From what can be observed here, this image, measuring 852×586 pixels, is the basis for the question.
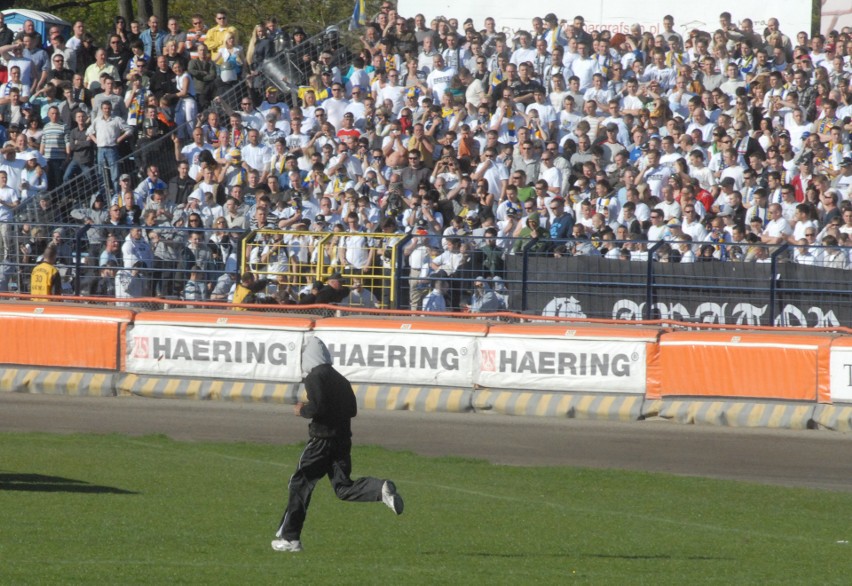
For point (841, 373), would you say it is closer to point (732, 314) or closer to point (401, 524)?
point (732, 314)

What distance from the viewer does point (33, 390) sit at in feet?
64.7

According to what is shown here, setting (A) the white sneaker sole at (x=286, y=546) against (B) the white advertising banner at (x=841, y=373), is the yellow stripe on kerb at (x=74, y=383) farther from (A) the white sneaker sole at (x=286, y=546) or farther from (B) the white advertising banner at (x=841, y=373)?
(A) the white sneaker sole at (x=286, y=546)

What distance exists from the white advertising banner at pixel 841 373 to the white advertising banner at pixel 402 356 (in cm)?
468

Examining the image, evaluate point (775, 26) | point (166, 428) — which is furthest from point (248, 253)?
point (775, 26)

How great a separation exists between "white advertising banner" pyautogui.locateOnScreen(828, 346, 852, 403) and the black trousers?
868cm

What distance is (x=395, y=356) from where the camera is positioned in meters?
18.6

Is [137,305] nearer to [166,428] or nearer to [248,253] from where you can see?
[248,253]

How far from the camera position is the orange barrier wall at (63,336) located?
19609 mm

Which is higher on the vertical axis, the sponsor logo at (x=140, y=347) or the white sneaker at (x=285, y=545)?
the sponsor logo at (x=140, y=347)

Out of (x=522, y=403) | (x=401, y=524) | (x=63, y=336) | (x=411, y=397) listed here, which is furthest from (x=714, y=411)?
(x=63, y=336)

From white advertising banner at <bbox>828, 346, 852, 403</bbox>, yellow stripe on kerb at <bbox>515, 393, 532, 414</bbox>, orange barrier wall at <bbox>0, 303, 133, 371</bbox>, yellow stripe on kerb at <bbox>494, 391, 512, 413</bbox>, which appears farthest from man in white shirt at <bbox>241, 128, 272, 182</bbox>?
white advertising banner at <bbox>828, 346, 852, 403</bbox>

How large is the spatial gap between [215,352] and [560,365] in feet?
16.2

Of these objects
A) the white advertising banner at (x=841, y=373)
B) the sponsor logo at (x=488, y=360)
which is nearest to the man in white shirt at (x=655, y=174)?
the sponsor logo at (x=488, y=360)

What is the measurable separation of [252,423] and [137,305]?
5663 mm
